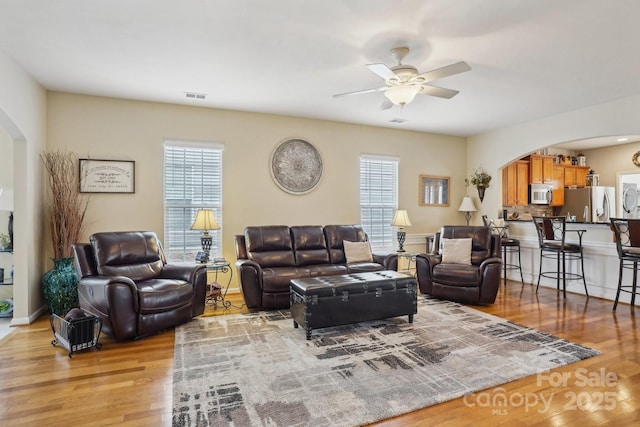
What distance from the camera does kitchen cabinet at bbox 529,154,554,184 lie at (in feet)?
23.8

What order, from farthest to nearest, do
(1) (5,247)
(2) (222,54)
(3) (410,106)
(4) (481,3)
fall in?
(3) (410,106) < (1) (5,247) < (2) (222,54) < (4) (481,3)

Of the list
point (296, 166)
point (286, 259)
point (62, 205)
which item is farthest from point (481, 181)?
point (62, 205)

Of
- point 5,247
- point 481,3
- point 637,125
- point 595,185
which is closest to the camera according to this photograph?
point 481,3

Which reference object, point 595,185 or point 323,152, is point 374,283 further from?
point 595,185

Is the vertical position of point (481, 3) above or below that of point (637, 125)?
above

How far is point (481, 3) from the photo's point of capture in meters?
2.54

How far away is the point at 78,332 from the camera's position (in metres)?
3.04

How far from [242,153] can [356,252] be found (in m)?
2.28

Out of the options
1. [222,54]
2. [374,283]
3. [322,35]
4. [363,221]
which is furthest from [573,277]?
[222,54]

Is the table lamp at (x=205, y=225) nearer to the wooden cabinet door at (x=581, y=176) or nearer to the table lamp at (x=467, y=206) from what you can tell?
the table lamp at (x=467, y=206)

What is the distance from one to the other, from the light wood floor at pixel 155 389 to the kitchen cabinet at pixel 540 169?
→ 4.31 meters

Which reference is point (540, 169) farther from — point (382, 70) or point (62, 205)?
point (62, 205)

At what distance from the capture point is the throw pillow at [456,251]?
4996 mm

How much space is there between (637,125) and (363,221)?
12.9 feet
